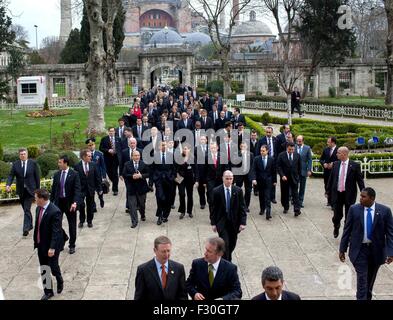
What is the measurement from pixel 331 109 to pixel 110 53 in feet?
50.3

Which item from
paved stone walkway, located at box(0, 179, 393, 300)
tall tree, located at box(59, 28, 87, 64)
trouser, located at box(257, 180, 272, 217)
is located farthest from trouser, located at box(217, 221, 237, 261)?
tall tree, located at box(59, 28, 87, 64)

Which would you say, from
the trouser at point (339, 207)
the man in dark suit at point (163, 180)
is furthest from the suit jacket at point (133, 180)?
the trouser at point (339, 207)

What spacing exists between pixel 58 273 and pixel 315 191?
347 inches

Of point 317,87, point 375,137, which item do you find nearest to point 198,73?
point 317,87

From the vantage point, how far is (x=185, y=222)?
12.5m

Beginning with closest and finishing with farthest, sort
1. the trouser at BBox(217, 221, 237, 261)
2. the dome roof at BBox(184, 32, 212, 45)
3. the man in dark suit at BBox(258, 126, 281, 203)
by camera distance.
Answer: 1. the trouser at BBox(217, 221, 237, 261)
2. the man in dark suit at BBox(258, 126, 281, 203)
3. the dome roof at BBox(184, 32, 212, 45)

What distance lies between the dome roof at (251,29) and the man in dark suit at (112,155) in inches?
3850

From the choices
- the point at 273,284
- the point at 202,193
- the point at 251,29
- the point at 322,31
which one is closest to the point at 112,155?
the point at 202,193

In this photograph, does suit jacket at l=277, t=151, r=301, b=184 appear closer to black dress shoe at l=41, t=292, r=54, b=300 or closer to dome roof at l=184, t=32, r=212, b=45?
black dress shoe at l=41, t=292, r=54, b=300

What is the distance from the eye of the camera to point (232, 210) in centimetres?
905

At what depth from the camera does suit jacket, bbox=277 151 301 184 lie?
12805 mm

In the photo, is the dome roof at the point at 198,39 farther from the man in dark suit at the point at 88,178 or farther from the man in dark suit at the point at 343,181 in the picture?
the man in dark suit at the point at 343,181

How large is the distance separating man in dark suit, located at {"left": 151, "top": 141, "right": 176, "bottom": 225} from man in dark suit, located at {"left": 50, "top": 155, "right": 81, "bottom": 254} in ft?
7.61

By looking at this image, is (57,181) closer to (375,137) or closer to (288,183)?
(288,183)
